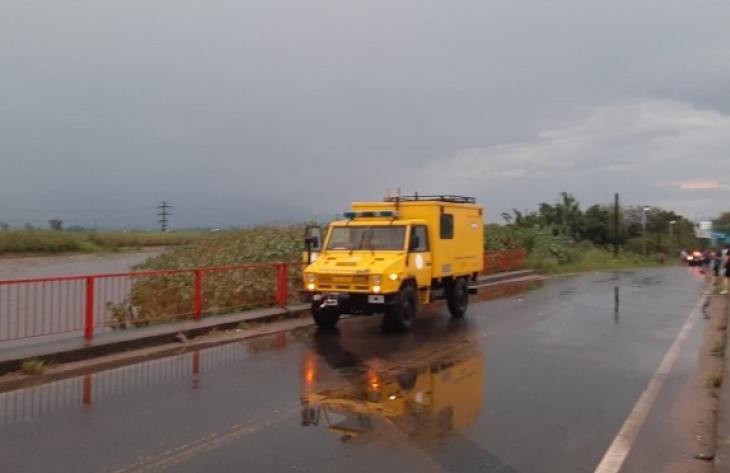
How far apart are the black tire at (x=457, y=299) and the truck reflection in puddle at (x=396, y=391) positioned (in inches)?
171

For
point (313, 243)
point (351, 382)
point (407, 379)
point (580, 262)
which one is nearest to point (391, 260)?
point (313, 243)

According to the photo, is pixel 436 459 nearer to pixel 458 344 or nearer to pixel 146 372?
pixel 146 372

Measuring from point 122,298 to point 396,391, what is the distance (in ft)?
21.0

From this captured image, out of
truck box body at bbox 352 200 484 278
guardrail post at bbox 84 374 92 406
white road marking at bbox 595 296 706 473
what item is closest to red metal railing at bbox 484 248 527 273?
truck box body at bbox 352 200 484 278

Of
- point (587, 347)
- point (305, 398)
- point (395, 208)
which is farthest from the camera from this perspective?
point (395, 208)

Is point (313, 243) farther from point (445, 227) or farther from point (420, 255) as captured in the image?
point (445, 227)

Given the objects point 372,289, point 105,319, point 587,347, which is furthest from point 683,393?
point 105,319

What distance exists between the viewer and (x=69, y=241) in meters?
51.8

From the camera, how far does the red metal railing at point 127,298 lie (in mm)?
10156

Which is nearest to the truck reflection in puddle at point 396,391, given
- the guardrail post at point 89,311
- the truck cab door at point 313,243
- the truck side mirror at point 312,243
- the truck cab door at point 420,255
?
the truck cab door at point 420,255

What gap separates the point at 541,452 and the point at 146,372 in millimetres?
5690

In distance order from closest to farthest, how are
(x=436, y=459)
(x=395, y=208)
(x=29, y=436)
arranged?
(x=436, y=459) < (x=29, y=436) < (x=395, y=208)

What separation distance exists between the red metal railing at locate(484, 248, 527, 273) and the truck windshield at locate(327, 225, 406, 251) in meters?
16.6

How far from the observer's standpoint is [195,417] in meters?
6.74
